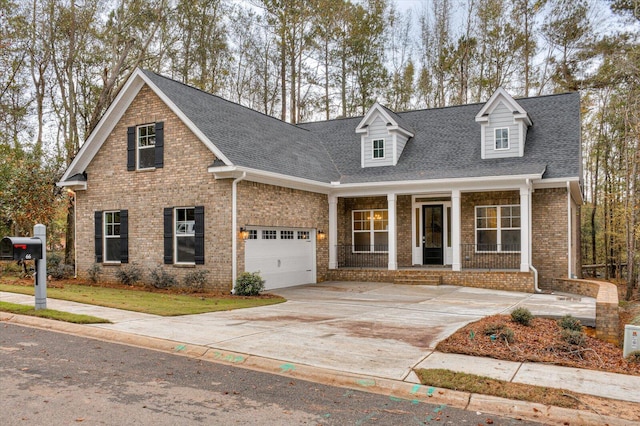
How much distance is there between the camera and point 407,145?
2080cm

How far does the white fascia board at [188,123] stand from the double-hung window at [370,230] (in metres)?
7.68

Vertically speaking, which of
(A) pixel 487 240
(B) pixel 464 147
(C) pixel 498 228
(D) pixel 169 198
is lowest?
(A) pixel 487 240

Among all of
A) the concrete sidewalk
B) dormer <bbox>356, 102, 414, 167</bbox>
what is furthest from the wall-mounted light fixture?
dormer <bbox>356, 102, 414, 167</bbox>

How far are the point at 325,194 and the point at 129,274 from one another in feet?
24.7

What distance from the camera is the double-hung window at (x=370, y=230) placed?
20062mm

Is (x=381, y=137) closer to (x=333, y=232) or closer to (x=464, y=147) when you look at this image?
(x=464, y=147)

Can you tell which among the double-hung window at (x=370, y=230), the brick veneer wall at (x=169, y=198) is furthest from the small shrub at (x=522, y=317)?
the double-hung window at (x=370, y=230)

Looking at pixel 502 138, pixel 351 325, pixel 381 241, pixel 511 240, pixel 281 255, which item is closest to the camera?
pixel 351 325

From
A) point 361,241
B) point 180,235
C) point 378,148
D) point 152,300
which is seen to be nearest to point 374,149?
point 378,148

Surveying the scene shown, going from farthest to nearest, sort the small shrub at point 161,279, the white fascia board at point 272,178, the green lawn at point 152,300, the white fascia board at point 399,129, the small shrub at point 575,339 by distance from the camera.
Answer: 1. the white fascia board at point 399,129
2. the small shrub at point 161,279
3. the white fascia board at point 272,178
4. the green lawn at point 152,300
5. the small shrub at point 575,339

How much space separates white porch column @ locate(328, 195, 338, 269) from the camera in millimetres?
19391

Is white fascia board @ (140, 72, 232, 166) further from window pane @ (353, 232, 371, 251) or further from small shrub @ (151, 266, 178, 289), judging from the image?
window pane @ (353, 232, 371, 251)

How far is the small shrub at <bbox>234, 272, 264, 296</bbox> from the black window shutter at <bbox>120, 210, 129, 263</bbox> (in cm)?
466

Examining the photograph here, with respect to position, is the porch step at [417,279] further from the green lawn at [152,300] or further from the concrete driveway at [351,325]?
the green lawn at [152,300]
